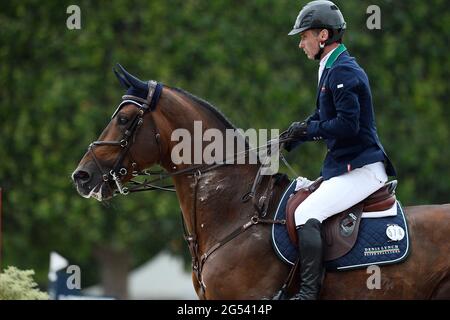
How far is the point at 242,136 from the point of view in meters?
7.41

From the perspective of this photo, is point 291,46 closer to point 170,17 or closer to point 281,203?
point 170,17

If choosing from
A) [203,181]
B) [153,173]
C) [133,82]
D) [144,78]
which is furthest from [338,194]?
[144,78]

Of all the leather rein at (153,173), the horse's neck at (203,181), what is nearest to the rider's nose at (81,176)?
the leather rein at (153,173)

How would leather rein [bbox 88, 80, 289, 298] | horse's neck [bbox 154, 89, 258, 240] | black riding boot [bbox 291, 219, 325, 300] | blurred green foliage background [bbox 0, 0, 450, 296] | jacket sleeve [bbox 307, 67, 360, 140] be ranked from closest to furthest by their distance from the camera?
black riding boot [bbox 291, 219, 325, 300]
jacket sleeve [bbox 307, 67, 360, 140]
leather rein [bbox 88, 80, 289, 298]
horse's neck [bbox 154, 89, 258, 240]
blurred green foliage background [bbox 0, 0, 450, 296]

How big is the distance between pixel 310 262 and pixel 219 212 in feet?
2.92

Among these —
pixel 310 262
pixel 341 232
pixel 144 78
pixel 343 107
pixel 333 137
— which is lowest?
pixel 310 262

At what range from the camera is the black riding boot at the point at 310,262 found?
22.0 feet

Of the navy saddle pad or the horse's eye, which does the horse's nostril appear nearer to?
the horse's eye

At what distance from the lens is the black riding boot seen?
6699 mm

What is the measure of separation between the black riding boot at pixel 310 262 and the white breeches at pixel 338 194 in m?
0.12

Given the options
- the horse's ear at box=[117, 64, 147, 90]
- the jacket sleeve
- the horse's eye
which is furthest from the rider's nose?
the jacket sleeve

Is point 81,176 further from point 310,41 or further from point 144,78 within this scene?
point 144,78

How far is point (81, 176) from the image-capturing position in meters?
7.21

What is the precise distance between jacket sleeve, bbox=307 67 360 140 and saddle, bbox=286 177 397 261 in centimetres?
50
